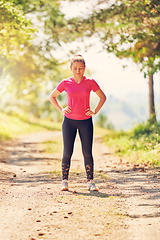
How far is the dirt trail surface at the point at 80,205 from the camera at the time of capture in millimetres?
5043

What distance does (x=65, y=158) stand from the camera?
7980 mm

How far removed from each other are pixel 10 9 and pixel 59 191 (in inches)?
284

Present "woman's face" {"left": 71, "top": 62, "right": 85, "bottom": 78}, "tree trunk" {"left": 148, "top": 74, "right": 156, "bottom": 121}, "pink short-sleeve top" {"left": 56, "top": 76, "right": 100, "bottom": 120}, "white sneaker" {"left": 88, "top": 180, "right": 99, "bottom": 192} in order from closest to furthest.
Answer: "pink short-sleeve top" {"left": 56, "top": 76, "right": 100, "bottom": 120}, "woman's face" {"left": 71, "top": 62, "right": 85, "bottom": 78}, "white sneaker" {"left": 88, "top": 180, "right": 99, "bottom": 192}, "tree trunk" {"left": 148, "top": 74, "right": 156, "bottom": 121}

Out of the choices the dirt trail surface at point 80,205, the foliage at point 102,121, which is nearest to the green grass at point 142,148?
the dirt trail surface at point 80,205

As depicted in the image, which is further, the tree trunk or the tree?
the tree trunk

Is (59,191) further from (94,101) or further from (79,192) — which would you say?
(94,101)

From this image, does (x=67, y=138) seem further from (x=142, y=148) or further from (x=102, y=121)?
(x=102, y=121)

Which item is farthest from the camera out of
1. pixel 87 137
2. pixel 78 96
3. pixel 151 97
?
pixel 151 97

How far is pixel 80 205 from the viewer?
651 centimetres

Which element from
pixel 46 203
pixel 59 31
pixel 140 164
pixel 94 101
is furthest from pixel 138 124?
pixel 94 101

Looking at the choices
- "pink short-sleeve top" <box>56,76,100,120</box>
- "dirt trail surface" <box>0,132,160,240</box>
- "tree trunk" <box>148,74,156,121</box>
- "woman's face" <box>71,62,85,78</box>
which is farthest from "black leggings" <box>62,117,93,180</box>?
"tree trunk" <box>148,74,156,121</box>

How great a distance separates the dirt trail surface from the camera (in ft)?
16.5

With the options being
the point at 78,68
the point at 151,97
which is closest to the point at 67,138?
the point at 78,68

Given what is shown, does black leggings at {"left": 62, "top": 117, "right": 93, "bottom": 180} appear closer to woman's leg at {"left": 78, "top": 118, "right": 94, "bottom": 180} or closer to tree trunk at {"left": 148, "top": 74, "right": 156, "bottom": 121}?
woman's leg at {"left": 78, "top": 118, "right": 94, "bottom": 180}
